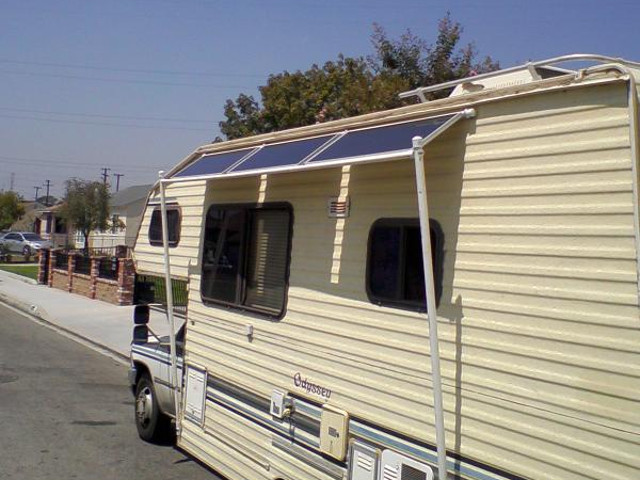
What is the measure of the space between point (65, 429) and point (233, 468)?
318cm

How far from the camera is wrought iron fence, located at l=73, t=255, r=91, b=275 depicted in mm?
22062

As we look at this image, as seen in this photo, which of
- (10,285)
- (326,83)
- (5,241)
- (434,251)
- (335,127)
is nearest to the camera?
(434,251)

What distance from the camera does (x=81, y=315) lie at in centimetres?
1812

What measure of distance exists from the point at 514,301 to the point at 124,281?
1709cm

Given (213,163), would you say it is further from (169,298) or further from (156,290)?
(156,290)

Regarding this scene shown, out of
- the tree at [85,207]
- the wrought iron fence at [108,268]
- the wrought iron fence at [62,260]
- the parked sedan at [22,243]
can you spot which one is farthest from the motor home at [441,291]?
the parked sedan at [22,243]

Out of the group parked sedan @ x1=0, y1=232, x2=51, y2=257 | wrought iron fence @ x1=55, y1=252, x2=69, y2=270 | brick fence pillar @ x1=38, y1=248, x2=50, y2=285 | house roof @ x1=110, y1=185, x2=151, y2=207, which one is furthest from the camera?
house roof @ x1=110, y1=185, x2=151, y2=207

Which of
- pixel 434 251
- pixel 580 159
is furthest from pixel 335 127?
pixel 580 159

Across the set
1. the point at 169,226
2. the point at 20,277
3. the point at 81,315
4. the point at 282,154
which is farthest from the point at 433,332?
the point at 20,277

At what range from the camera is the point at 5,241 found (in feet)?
137

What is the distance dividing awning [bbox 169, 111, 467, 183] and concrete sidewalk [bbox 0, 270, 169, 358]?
799cm

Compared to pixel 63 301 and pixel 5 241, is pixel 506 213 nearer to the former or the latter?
pixel 63 301

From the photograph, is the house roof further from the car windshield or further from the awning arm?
the awning arm

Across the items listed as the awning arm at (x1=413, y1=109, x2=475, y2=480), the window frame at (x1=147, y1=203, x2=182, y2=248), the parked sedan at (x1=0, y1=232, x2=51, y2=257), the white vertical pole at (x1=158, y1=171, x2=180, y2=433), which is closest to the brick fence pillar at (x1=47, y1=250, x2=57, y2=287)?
the parked sedan at (x1=0, y1=232, x2=51, y2=257)
